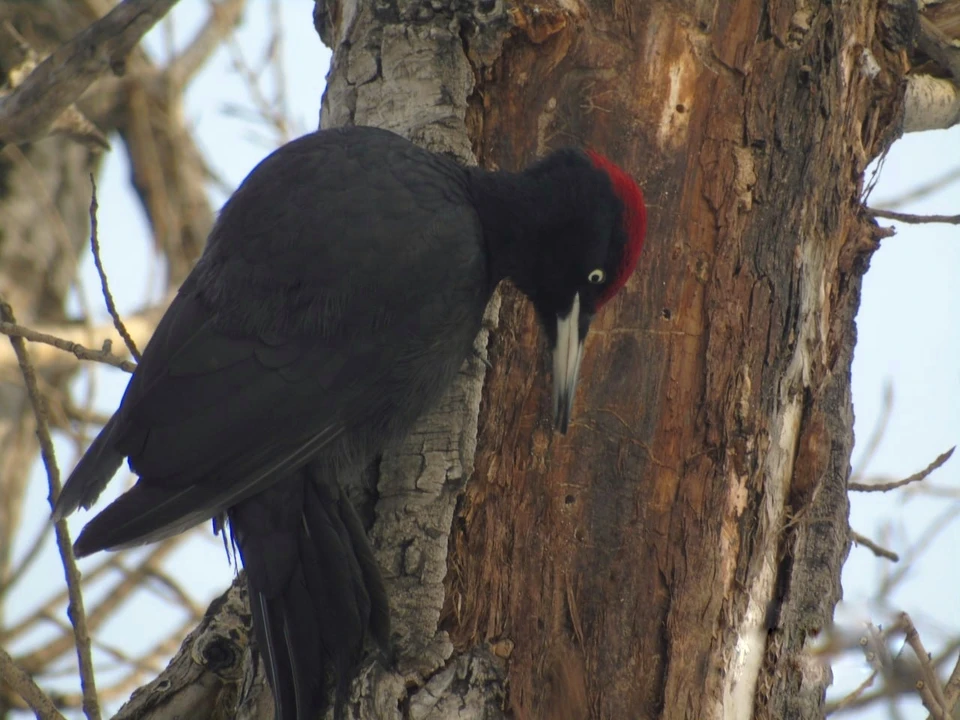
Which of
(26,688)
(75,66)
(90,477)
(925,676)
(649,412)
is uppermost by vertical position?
(75,66)

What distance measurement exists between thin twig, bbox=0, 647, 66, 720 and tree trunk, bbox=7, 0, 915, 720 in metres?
0.43

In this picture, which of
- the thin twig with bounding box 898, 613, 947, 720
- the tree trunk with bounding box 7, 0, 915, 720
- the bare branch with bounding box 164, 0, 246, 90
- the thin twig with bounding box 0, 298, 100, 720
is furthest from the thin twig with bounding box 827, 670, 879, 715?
the bare branch with bounding box 164, 0, 246, 90

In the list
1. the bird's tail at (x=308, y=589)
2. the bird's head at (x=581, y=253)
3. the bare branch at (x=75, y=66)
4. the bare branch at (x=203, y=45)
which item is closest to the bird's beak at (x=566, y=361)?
the bird's head at (x=581, y=253)

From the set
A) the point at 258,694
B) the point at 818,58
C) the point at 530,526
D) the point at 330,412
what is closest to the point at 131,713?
the point at 258,694

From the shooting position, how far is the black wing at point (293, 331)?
9.08ft

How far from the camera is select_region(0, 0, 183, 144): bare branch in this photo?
3295 millimetres

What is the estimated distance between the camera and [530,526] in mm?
2740

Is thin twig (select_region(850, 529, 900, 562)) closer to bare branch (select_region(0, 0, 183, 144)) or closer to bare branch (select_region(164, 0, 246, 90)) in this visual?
bare branch (select_region(0, 0, 183, 144))

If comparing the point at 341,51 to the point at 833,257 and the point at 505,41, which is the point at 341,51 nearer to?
the point at 505,41

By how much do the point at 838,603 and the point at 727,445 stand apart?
0.64 m

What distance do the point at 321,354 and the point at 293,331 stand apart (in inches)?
3.7

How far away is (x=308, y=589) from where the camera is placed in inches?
109

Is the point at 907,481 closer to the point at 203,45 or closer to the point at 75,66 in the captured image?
the point at 75,66

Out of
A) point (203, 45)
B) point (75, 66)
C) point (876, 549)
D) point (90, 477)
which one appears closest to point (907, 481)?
point (876, 549)
